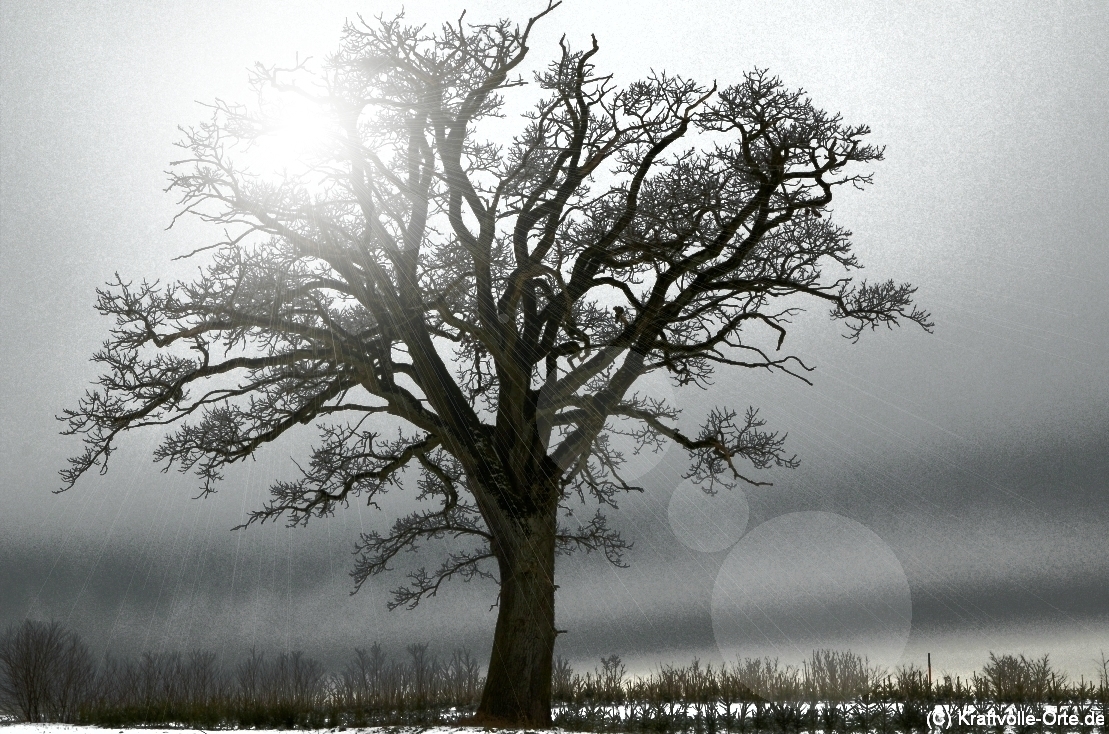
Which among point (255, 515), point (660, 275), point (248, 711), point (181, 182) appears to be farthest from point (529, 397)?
point (248, 711)

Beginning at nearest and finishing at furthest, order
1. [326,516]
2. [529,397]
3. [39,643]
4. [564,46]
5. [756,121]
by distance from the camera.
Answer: [756,121]
[564,46]
[529,397]
[326,516]
[39,643]

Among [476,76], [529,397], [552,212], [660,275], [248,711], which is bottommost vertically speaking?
[248,711]

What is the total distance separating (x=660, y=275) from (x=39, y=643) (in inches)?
537

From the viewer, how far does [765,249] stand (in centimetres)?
1198

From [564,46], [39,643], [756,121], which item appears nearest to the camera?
[756,121]

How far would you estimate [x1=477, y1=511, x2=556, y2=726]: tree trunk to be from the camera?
10.5 m

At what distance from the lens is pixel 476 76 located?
475 inches

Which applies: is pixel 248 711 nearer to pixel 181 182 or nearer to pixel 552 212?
pixel 181 182

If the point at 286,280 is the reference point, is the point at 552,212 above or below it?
above

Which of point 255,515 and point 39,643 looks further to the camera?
point 39,643

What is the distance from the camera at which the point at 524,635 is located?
10852 millimetres

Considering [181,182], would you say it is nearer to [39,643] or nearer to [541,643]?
[541,643]

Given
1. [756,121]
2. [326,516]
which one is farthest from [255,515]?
[756,121]

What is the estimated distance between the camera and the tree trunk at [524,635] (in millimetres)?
10508
